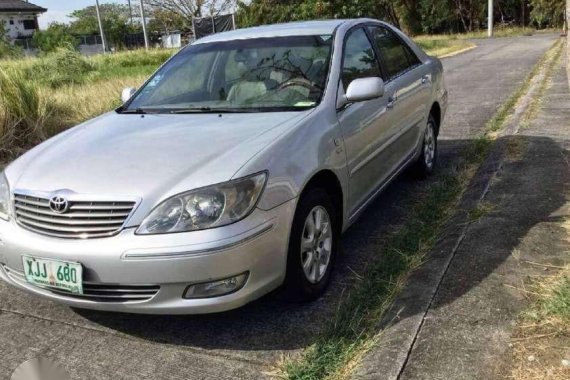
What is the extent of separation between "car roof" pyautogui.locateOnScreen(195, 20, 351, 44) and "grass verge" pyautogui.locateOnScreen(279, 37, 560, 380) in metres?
1.52

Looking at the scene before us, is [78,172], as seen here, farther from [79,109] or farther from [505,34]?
[505,34]

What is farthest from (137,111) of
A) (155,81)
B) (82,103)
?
(82,103)

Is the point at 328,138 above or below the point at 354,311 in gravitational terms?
above

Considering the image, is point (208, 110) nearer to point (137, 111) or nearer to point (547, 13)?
point (137, 111)

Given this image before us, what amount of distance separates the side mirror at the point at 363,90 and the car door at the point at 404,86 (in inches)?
30.8

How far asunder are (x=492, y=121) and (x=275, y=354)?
223 inches

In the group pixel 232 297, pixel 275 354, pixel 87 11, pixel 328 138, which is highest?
pixel 87 11

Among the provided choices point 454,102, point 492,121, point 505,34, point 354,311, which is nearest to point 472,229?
point 354,311

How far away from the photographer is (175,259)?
2.53 meters

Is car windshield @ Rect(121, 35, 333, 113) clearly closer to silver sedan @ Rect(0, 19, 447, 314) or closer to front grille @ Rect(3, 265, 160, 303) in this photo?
silver sedan @ Rect(0, 19, 447, 314)

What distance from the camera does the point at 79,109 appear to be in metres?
8.77

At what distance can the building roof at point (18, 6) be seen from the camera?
68000 mm

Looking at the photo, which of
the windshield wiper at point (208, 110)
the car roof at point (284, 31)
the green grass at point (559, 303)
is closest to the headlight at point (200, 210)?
the windshield wiper at point (208, 110)

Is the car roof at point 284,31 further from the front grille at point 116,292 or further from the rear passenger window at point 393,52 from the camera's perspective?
the front grille at point 116,292
